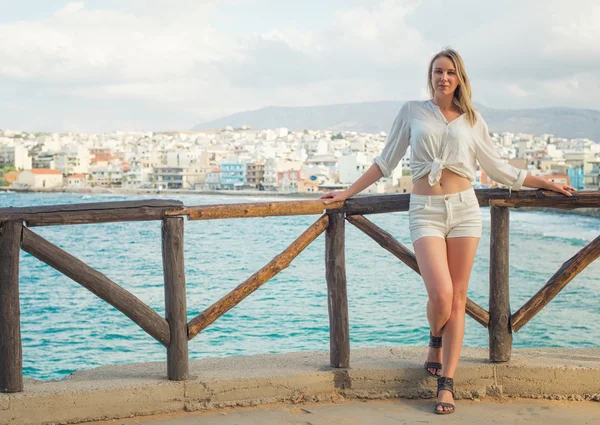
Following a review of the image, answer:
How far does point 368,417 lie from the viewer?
3.46m

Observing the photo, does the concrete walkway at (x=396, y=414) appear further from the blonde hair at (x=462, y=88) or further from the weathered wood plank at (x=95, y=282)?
the blonde hair at (x=462, y=88)

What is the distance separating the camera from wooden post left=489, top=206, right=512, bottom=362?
386cm

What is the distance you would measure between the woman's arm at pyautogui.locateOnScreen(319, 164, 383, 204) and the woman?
0.20 meters

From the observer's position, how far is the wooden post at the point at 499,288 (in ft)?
12.7

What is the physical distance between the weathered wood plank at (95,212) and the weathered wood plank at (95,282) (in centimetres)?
8

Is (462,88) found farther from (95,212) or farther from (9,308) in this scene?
(9,308)

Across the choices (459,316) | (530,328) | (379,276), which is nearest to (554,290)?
(459,316)

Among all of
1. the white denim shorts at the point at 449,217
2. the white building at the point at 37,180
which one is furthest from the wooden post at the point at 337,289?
the white building at the point at 37,180

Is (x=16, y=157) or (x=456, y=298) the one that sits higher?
(x=16, y=157)

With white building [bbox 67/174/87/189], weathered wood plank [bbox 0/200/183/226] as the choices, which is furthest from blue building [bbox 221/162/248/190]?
weathered wood plank [bbox 0/200/183/226]

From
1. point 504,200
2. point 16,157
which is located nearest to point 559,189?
point 504,200

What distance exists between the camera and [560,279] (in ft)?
12.7

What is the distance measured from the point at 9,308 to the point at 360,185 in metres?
1.66

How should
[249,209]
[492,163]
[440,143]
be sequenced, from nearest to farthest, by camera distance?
[440,143] < [492,163] < [249,209]
